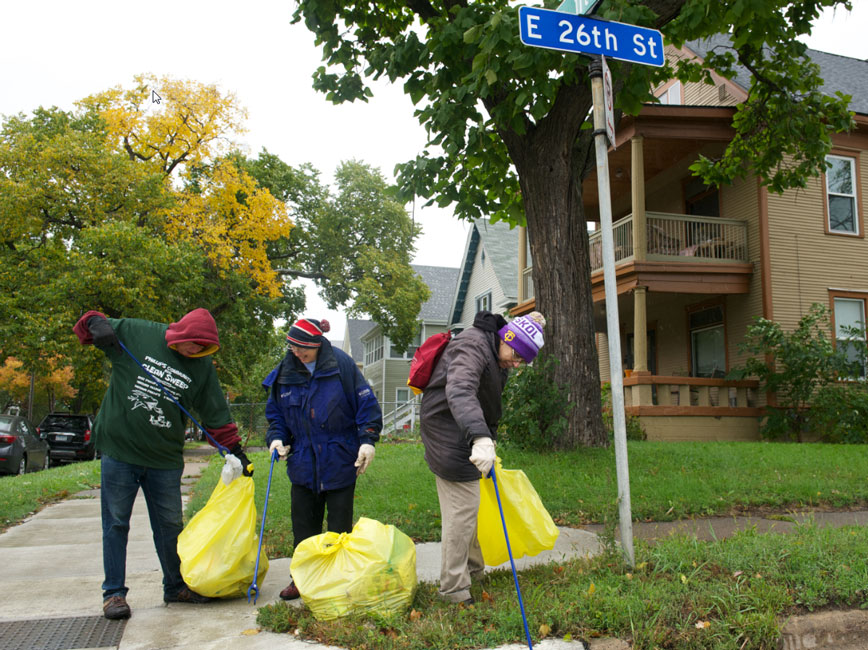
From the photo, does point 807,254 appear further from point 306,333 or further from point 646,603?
point 306,333

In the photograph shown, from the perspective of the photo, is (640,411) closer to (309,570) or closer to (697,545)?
(697,545)

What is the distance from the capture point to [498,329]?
412 centimetres

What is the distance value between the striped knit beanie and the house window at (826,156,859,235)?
51.0 ft

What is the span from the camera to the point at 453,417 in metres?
3.85

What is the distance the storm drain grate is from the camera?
3.68m

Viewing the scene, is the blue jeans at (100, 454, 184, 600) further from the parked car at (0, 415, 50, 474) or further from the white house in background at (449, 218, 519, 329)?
the white house in background at (449, 218, 519, 329)

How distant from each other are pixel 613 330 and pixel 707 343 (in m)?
13.8

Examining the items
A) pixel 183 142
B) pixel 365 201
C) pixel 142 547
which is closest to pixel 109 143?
pixel 183 142

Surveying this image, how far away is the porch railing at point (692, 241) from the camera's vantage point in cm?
1531

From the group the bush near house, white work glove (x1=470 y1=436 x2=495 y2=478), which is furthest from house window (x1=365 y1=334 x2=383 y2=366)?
white work glove (x1=470 y1=436 x2=495 y2=478)

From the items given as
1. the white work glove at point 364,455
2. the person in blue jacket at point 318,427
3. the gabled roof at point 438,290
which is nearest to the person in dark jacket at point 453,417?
the white work glove at point 364,455

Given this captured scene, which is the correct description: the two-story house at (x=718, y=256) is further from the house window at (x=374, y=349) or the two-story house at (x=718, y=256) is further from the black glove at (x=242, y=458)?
the house window at (x=374, y=349)

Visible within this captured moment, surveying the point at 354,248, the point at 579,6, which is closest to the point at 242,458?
the point at 579,6

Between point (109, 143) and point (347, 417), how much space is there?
72.1 ft
